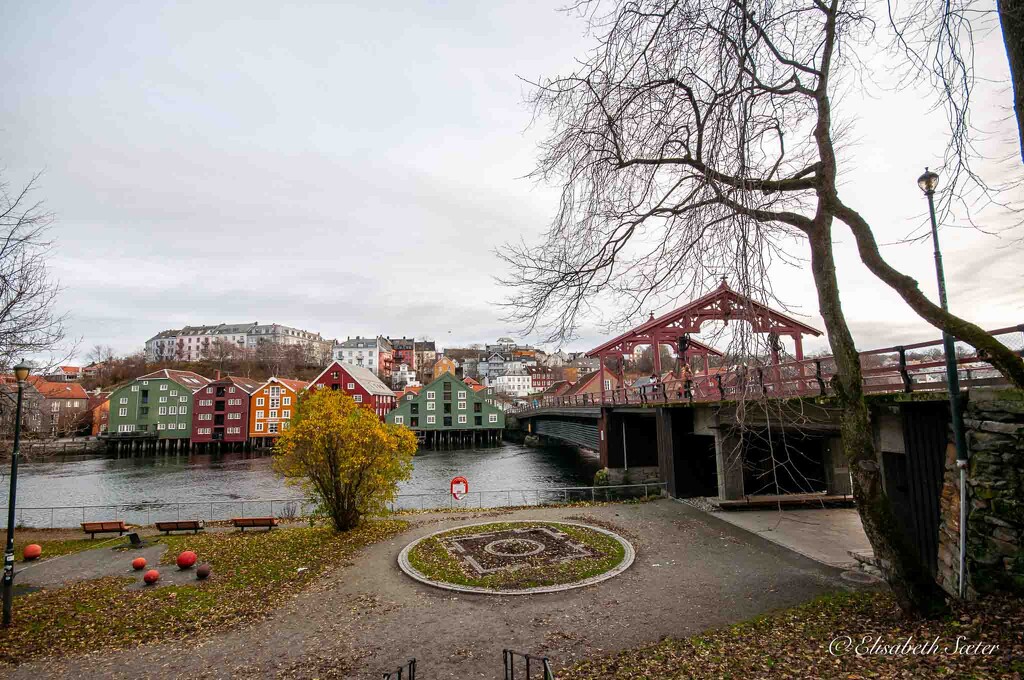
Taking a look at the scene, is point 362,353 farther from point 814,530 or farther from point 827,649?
point 827,649

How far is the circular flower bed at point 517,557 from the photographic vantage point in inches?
471

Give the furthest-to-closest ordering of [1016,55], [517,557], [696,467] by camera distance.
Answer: [696,467]
[517,557]
[1016,55]

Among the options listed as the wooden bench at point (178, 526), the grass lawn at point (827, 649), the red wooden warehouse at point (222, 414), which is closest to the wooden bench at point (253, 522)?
the wooden bench at point (178, 526)

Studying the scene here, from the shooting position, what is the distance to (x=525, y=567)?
43.0ft

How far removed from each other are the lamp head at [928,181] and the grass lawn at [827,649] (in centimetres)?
594

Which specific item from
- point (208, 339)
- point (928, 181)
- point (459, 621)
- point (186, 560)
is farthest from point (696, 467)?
point (208, 339)

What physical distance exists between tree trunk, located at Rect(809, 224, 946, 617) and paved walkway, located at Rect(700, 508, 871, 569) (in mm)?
6356

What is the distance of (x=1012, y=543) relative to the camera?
7281mm

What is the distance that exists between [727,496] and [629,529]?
21.0 feet

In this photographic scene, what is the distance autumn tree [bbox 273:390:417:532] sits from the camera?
17.8 m

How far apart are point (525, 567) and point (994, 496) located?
9.52m

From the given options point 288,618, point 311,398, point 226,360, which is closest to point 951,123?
point 288,618

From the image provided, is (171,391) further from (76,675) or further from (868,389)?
(868,389)

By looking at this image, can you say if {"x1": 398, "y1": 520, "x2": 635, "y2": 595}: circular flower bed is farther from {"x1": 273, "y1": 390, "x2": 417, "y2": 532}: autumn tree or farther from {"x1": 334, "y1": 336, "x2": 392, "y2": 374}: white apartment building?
{"x1": 334, "y1": 336, "x2": 392, "y2": 374}: white apartment building
